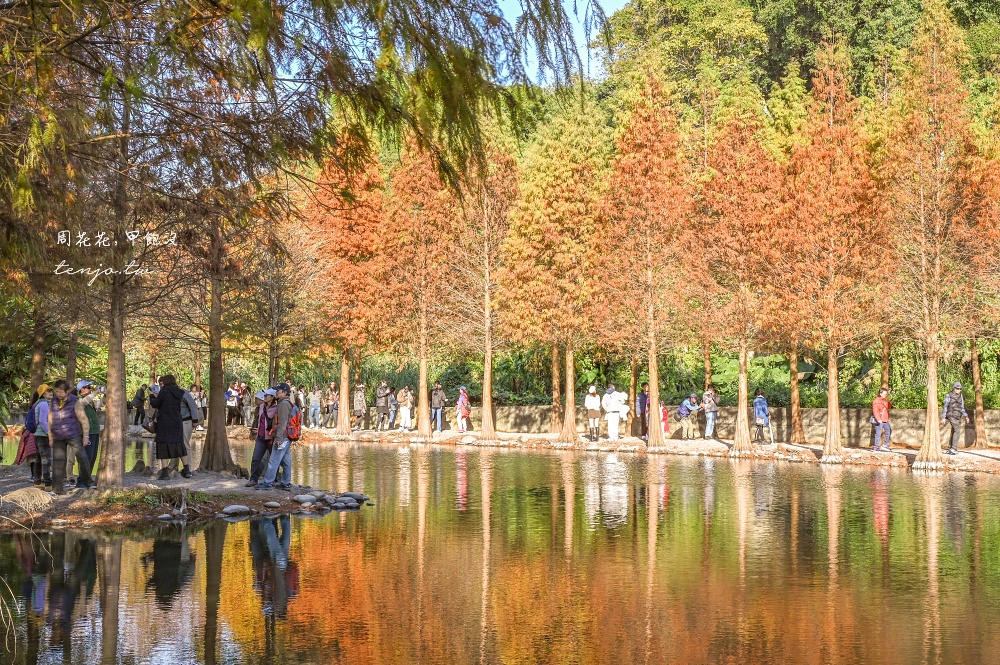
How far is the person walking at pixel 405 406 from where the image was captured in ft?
157

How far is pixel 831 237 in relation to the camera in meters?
33.4

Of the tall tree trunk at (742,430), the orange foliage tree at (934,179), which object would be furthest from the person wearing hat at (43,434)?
the orange foliage tree at (934,179)

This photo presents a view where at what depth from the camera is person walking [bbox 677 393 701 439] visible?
137 ft

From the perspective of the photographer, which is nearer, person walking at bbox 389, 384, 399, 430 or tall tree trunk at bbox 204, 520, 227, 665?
tall tree trunk at bbox 204, 520, 227, 665

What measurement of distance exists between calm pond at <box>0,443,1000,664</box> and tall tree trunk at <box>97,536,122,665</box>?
0.04m

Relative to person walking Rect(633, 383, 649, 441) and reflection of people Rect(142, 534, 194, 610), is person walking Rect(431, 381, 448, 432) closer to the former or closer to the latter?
person walking Rect(633, 383, 649, 441)

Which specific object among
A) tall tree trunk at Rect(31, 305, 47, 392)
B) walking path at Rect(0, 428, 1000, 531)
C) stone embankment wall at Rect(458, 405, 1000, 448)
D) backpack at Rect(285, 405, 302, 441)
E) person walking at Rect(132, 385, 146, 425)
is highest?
tall tree trunk at Rect(31, 305, 47, 392)

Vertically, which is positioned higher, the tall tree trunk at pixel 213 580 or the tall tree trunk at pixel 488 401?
the tall tree trunk at pixel 488 401

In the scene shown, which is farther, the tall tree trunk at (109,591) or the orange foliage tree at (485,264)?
the orange foliage tree at (485,264)

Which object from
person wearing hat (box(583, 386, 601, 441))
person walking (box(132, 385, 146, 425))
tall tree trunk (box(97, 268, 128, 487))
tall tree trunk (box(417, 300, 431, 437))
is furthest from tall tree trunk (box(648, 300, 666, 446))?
tall tree trunk (box(97, 268, 128, 487))

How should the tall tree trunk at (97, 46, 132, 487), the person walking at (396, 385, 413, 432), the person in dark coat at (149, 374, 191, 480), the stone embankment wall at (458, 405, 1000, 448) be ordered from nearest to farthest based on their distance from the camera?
the tall tree trunk at (97, 46, 132, 487), the person in dark coat at (149, 374, 191, 480), the stone embankment wall at (458, 405, 1000, 448), the person walking at (396, 385, 413, 432)

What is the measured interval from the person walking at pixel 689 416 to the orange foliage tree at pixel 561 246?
3.91 meters

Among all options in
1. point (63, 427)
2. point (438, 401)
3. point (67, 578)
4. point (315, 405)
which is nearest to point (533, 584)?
point (67, 578)

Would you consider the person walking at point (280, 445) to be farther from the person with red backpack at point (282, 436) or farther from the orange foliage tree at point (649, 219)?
the orange foliage tree at point (649, 219)
